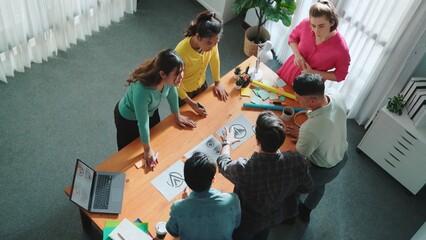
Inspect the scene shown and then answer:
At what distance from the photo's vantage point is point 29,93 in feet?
Answer: 11.8

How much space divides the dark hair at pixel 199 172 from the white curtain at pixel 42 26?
2354 mm

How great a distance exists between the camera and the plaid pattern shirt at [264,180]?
203cm

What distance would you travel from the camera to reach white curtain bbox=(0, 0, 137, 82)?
3.43 m

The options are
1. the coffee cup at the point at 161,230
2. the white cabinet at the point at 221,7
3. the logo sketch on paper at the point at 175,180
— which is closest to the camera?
the coffee cup at the point at 161,230

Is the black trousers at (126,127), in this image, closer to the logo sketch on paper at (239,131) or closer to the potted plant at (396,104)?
the logo sketch on paper at (239,131)

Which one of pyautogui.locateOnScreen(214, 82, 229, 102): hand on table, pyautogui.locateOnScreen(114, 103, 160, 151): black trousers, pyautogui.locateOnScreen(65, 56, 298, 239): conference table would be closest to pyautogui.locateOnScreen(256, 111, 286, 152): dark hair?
pyautogui.locateOnScreen(65, 56, 298, 239): conference table

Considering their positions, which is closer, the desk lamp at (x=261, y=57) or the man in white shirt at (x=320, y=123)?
the man in white shirt at (x=320, y=123)

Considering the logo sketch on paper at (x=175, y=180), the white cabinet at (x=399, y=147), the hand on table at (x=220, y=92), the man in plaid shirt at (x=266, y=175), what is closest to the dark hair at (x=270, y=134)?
the man in plaid shirt at (x=266, y=175)

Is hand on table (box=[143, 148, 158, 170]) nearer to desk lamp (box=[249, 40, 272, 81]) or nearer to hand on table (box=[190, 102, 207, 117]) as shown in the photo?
hand on table (box=[190, 102, 207, 117])

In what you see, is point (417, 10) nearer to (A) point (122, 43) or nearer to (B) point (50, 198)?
(A) point (122, 43)

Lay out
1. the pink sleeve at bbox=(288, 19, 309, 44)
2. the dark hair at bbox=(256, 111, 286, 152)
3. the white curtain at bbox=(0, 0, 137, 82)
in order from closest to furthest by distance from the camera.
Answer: the dark hair at bbox=(256, 111, 286, 152), the pink sleeve at bbox=(288, 19, 309, 44), the white curtain at bbox=(0, 0, 137, 82)

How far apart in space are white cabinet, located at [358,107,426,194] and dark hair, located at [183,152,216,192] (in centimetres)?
204

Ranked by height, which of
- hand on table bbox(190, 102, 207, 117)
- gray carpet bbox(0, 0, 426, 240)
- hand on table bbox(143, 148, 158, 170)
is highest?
hand on table bbox(190, 102, 207, 117)

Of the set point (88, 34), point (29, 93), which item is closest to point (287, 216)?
point (29, 93)
